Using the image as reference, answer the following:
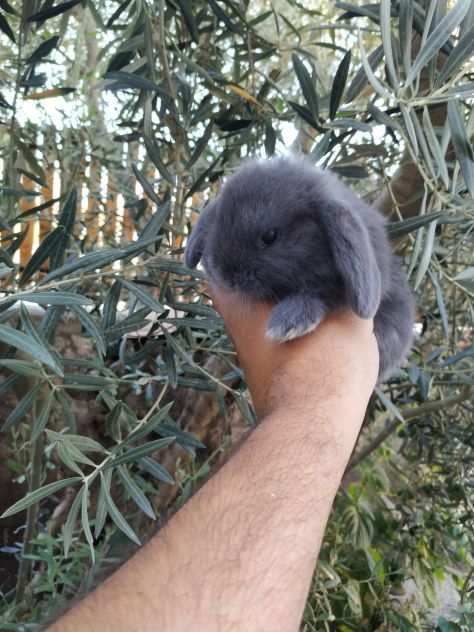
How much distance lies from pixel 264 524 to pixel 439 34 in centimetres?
98

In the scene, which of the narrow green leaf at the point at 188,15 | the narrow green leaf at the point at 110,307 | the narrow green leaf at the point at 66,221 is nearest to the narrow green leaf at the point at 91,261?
the narrow green leaf at the point at 66,221

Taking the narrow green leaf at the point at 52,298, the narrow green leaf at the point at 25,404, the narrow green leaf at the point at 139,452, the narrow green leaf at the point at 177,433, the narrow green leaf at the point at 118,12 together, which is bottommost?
the narrow green leaf at the point at 177,433

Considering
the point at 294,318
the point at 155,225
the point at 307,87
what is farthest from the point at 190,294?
the point at 294,318

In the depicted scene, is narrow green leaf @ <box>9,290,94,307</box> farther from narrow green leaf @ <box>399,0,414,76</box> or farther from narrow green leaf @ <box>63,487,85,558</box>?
narrow green leaf @ <box>399,0,414,76</box>

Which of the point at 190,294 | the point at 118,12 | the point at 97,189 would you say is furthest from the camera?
the point at 97,189

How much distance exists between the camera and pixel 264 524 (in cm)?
98

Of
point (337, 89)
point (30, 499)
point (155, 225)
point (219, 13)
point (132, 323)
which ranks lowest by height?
point (30, 499)

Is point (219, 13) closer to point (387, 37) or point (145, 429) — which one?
point (387, 37)

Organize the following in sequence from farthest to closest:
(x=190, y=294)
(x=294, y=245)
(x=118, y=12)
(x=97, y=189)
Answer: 1. (x=97, y=189)
2. (x=190, y=294)
3. (x=118, y=12)
4. (x=294, y=245)

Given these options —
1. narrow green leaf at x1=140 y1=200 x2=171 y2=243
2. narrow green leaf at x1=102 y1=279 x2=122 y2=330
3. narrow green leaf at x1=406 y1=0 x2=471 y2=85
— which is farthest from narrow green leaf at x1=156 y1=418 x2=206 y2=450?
narrow green leaf at x1=406 y1=0 x2=471 y2=85

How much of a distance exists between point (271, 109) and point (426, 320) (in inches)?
41.5

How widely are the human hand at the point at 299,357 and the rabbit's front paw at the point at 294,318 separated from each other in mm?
41

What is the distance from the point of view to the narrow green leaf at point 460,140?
1250 mm

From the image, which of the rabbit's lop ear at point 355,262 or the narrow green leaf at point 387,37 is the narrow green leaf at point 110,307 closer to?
the rabbit's lop ear at point 355,262
